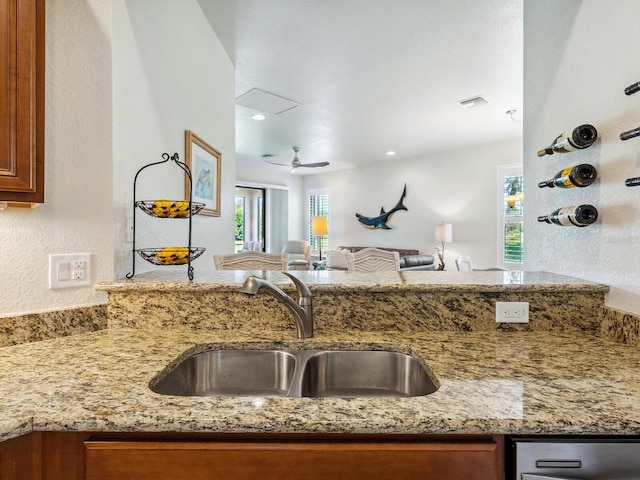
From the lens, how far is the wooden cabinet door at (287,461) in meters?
0.72

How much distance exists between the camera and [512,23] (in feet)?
8.18

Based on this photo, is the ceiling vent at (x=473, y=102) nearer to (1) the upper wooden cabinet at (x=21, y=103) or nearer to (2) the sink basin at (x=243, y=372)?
(2) the sink basin at (x=243, y=372)

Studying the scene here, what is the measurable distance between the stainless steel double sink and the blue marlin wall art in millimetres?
6292

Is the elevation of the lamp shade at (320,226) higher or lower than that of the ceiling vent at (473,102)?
lower

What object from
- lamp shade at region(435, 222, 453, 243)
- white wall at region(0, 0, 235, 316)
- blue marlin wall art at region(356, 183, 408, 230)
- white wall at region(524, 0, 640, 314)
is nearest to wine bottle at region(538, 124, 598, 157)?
white wall at region(524, 0, 640, 314)

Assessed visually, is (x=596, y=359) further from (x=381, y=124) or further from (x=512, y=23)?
(x=381, y=124)

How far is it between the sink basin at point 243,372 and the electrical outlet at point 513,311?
29.0 inches

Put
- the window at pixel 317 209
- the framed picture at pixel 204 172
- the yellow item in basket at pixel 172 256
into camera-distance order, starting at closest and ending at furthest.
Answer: the yellow item in basket at pixel 172 256 → the framed picture at pixel 204 172 → the window at pixel 317 209

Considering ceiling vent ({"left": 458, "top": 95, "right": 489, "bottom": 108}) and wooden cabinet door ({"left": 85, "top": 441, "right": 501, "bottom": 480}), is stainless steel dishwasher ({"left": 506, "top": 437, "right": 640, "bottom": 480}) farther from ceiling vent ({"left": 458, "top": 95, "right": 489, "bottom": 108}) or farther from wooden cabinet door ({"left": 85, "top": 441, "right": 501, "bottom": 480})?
ceiling vent ({"left": 458, "top": 95, "right": 489, "bottom": 108})

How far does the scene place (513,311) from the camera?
131 centimetres

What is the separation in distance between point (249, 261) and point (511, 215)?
4.69m

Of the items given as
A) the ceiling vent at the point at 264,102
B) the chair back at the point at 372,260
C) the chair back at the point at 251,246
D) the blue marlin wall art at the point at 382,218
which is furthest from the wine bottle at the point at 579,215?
the chair back at the point at 251,246

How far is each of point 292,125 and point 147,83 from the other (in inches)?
132

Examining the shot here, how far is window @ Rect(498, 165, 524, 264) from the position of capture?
5.64 metres
